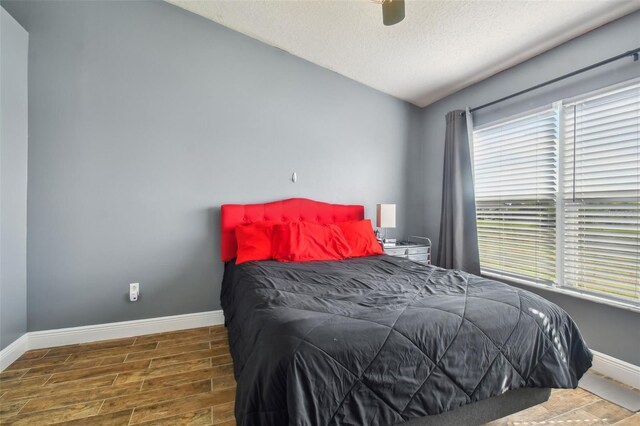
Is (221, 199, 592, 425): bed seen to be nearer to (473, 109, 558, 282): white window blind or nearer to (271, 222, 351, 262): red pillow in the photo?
(271, 222, 351, 262): red pillow

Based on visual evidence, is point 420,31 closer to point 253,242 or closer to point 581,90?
point 581,90

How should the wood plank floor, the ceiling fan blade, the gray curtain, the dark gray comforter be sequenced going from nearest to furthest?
the dark gray comforter, the wood plank floor, the ceiling fan blade, the gray curtain

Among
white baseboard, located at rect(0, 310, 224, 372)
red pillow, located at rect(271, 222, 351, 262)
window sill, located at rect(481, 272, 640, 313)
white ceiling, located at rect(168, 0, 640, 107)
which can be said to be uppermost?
white ceiling, located at rect(168, 0, 640, 107)

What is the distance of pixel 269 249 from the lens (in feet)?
8.57

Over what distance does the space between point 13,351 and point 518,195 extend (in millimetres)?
4381

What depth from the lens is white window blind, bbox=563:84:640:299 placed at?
6.48ft

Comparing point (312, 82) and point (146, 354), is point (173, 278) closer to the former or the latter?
point (146, 354)

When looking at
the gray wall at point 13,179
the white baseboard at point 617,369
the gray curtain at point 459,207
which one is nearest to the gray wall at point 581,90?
the white baseboard at point 617,369

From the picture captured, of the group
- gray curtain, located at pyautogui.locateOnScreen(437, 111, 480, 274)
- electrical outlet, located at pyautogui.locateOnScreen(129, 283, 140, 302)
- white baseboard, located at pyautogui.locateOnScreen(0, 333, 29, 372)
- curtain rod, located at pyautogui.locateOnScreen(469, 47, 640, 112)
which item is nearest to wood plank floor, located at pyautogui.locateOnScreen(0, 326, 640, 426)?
white baseboard, located at pyautogui.locateOnScreen(0, 333, 29, 372)

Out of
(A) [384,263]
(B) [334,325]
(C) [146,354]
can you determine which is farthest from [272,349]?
(C) [146,354]

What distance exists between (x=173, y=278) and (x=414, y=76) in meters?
3.31

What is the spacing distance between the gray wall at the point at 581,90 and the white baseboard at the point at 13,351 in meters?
4.15

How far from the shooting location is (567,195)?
2.35m

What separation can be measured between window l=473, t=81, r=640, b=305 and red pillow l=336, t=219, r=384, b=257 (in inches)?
48.3
